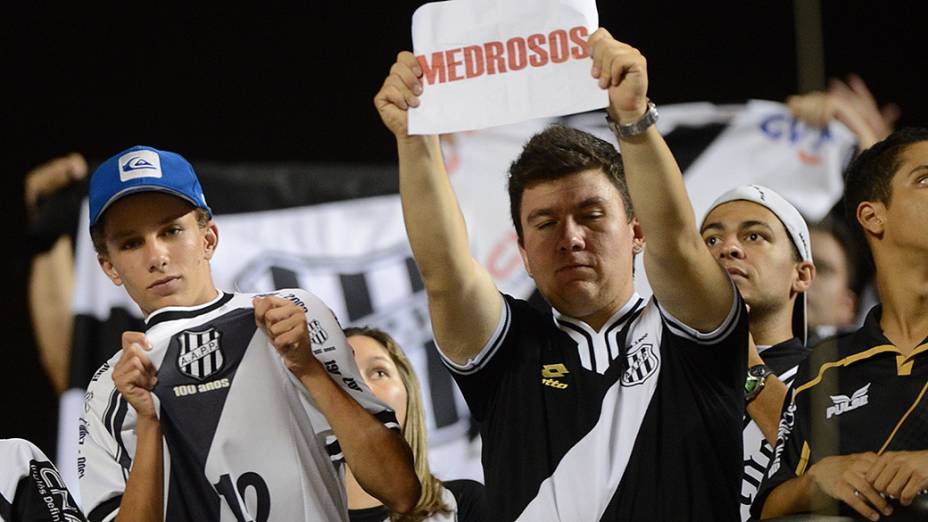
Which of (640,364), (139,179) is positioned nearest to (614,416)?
(640,364)

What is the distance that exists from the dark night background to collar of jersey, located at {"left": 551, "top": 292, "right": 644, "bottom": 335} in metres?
1.68

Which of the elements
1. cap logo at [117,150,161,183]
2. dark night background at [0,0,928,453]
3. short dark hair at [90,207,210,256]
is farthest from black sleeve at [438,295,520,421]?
dark night background at [0,0,928,453]

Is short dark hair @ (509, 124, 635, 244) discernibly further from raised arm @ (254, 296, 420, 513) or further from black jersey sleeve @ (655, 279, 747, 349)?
raised arm @ (254, 296, 420, 513)

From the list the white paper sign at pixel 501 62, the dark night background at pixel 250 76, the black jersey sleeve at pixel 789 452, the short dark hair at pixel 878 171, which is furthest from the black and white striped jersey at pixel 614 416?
the dark night background at pixel 250 76

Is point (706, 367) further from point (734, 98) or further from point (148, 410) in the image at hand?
point (734, 98)

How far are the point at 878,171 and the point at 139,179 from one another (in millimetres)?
1299

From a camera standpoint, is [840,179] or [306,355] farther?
[840,179]

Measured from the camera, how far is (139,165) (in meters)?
2.29

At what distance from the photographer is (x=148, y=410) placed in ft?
6.84

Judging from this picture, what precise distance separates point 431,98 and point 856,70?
2.03 metres

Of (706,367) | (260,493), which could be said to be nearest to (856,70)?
(706,367)

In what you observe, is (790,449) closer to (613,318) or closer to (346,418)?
(613,318)

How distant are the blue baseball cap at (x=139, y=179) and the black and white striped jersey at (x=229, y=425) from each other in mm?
225

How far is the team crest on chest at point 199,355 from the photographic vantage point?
2.15 meters
